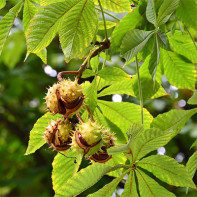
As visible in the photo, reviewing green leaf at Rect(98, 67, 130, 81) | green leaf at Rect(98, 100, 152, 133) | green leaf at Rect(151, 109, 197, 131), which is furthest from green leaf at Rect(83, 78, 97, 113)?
green leaf at Rect(151, 109, 197, 131)

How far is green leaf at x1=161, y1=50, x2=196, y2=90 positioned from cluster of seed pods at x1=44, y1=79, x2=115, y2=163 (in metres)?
0.38

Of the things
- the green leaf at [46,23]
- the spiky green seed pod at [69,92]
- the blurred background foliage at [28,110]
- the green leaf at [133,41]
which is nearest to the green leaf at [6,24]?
the green leaf at [46,23]

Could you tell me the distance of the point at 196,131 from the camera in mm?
2229

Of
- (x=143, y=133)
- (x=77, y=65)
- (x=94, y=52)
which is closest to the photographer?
(x=143, y=133)

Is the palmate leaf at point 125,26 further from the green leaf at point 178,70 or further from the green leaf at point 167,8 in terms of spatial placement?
the green leaf at point 178,70

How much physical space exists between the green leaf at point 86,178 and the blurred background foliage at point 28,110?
4.83 feet

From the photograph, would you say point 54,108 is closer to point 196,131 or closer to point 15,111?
point 196,131

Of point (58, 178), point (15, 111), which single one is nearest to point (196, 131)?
point (58, 178)

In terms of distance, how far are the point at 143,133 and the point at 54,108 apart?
324 millimetres

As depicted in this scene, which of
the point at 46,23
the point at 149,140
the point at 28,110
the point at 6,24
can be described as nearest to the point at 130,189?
the point at 149,140

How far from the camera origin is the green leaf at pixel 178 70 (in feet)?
4.46

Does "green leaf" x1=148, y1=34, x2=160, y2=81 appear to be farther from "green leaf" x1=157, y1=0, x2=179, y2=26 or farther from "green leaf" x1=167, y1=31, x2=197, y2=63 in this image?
"green leaf" x1=167, y1=31, x2=197, y2=63

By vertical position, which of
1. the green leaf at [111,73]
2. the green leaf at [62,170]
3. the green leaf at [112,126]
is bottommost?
the green leaf at [62,170]

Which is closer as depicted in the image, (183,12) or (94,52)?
(183,12)
